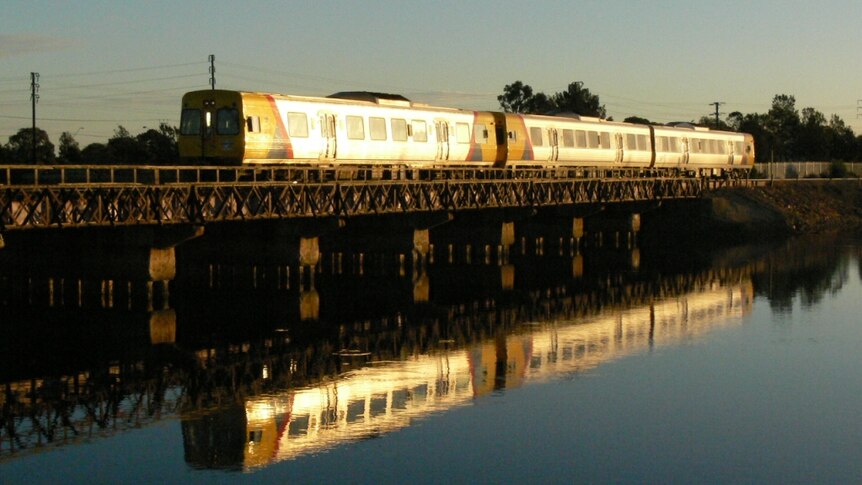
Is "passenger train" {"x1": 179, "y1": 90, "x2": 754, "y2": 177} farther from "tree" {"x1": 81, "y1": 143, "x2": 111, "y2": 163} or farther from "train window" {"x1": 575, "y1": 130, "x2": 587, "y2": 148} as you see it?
"tree" {"x1": 81, "y1": 143, "x2": 111, "y2": 163}

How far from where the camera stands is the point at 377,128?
50.5 meters

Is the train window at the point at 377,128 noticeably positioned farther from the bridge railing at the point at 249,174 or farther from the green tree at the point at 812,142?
the green tree at the point at 812,142

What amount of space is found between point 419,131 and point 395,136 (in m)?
2.21

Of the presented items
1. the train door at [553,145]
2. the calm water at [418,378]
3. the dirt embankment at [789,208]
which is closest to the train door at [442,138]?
the calm water at [418,378]

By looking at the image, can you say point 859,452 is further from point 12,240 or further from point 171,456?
point 12,240

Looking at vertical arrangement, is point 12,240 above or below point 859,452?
above

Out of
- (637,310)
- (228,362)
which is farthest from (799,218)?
(228,362)

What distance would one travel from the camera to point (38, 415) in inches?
995

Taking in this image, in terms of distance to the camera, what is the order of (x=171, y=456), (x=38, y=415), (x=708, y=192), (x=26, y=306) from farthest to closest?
(x=708, y=192)
(x=26, y=306)
(x=38, y=415)
(x=171, y=456)

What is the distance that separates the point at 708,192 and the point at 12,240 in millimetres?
51153

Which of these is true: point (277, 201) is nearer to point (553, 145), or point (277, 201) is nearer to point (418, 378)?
point (418, 378)

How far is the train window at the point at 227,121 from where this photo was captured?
144 feet

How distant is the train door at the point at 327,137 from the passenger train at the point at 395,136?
0.04 m

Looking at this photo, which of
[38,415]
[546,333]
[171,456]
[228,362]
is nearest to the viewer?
[171,456]
